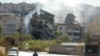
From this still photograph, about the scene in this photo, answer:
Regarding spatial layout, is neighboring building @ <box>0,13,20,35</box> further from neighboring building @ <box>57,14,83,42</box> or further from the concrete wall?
the concrete wall

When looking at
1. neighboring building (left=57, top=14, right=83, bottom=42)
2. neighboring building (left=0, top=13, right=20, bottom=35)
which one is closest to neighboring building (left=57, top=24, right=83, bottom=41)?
neighboring building (left=57, top=14, right=83, bottom=42)

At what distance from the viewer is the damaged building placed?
287 ft

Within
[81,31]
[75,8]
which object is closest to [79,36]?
[81,31]

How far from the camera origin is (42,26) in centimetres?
9181

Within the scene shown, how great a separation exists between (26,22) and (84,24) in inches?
720

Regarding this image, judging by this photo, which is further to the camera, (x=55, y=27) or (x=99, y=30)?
(x=55, y=27)

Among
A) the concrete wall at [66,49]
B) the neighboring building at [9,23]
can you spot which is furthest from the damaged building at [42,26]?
the concrete wall at [66,49]

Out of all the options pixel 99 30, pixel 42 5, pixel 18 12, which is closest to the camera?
pixel 99 30

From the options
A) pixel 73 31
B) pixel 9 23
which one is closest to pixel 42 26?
pixel 73 31

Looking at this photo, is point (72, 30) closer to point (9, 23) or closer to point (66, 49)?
point (9, 23)

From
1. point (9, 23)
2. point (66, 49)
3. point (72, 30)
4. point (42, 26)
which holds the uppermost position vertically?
point (9, 23)

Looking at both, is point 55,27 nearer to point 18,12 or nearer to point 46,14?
point 46,14

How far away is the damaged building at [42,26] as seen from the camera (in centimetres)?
8746

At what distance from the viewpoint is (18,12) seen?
11281 centimetres
